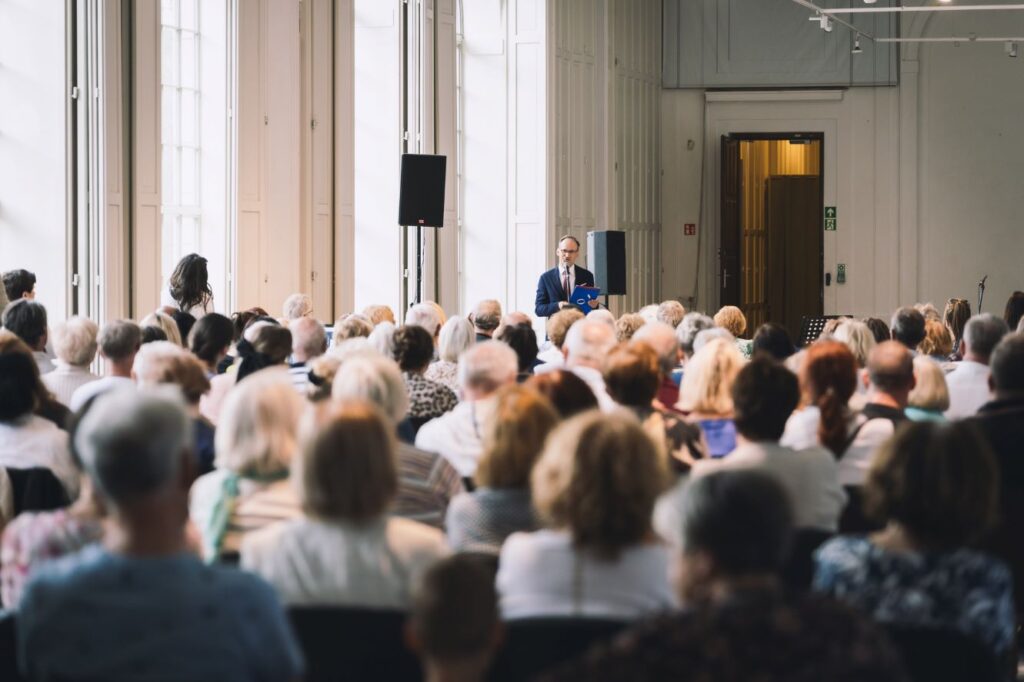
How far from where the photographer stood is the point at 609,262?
50.9ft

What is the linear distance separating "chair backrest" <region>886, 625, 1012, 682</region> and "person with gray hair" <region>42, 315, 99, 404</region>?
450 centimetres

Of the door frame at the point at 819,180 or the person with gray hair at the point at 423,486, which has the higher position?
the door frame at the point at 819,180

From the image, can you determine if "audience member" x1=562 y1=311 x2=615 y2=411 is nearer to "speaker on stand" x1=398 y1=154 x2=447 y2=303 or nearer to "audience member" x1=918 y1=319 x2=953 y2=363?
"audience member" x1=918 y1=319 x2=953 y2=363

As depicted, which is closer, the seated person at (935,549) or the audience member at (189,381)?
the seated person at (935,549)

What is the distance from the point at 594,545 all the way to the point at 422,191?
10.0 metres

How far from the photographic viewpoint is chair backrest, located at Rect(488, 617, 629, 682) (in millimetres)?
2947

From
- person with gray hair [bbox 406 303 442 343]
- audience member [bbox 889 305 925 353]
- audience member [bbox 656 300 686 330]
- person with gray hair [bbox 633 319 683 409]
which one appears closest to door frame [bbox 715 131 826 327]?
audience member [bbox 656 300 686 330]

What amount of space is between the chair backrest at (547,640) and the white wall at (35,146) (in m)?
7.62

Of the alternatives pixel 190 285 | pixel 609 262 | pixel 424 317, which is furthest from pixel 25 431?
pixel 609 262

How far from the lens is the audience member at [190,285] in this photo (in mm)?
9695

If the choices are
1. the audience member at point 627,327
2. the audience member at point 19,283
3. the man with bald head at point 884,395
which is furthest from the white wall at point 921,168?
the man with bald head at point 884,395

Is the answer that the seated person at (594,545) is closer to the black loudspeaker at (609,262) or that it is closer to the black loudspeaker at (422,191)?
the black loudspeaker at (422,191)

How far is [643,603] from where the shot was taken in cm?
305

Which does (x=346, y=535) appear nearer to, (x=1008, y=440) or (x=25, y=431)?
(x=25, y=431)
